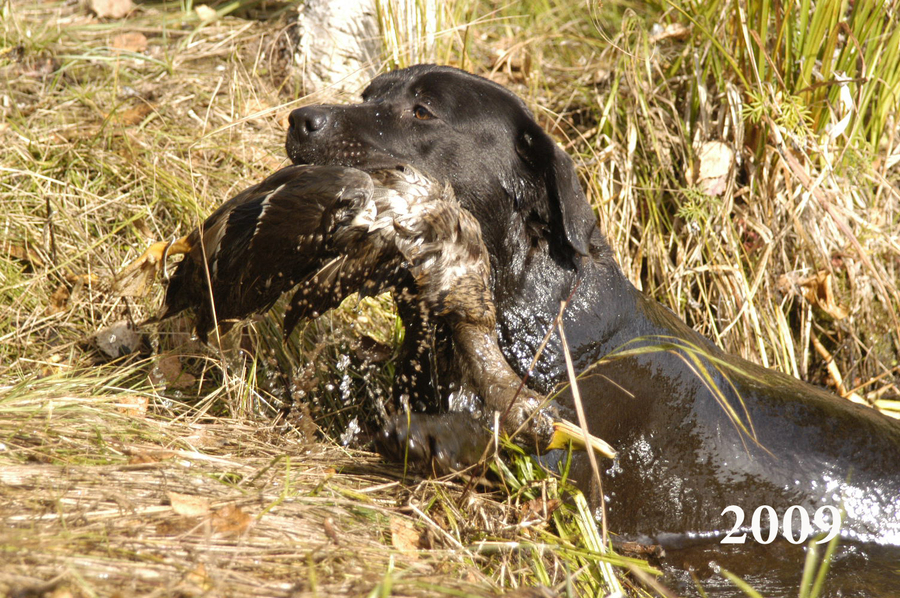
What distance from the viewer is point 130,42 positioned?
17.8 ft

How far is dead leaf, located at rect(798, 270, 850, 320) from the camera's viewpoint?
13.7 feet

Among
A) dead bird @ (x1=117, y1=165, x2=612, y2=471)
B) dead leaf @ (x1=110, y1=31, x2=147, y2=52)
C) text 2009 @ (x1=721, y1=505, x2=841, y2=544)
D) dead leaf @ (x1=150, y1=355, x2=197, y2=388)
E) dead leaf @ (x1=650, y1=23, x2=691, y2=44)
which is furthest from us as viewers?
dead leaf @ (x1=110, y1=31, x2=147, y2=52)

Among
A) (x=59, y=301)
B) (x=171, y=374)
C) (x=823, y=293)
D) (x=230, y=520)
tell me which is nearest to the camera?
(x=230, y=520)

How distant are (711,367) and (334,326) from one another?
65.9 inches

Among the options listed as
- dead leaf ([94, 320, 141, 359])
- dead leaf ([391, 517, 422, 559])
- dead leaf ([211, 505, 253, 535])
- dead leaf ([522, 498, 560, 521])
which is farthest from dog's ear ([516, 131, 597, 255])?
dead leaf ([94, 320, 141, 359])

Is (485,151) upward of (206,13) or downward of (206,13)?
downward

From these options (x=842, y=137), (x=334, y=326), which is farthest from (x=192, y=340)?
(x=842, y=137)

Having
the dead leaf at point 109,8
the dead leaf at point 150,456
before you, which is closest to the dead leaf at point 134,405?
the dead leaf at point 150,456

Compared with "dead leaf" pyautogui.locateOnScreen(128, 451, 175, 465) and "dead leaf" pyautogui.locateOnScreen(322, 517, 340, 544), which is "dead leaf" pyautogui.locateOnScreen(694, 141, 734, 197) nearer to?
"dead leaf" pyautogui.locateOnScreen(322, 517, 340, 544)

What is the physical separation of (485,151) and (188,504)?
5.73 ft

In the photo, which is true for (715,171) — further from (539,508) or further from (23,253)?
(23,253)

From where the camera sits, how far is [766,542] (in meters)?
3.16

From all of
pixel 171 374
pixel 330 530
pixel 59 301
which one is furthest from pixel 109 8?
pixel 330 530

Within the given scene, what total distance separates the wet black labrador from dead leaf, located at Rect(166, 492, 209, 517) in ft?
3.59
